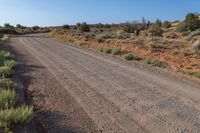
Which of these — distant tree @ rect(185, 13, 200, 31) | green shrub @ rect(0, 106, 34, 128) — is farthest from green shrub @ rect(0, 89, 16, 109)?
distant tree @ rect(185, 13, 200, 31)

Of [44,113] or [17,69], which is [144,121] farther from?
[17,69]

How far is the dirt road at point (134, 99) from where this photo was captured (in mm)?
7812

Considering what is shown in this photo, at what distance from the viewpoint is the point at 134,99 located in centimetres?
1033

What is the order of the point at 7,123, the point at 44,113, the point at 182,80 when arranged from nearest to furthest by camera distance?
the point at 7,123, the point at 44,113, the point at 182,80

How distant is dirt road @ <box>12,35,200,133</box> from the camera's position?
7.81 m

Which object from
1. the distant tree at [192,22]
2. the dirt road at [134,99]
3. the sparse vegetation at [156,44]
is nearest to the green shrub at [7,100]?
the dirt road at [134,99]

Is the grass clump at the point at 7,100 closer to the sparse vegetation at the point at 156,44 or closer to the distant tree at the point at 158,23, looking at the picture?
the sparse vegetation at the point at 156,44

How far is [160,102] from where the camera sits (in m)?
10.0

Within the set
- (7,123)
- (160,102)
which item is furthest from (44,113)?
(160,102)

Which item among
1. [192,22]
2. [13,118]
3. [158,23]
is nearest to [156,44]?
[192,22]

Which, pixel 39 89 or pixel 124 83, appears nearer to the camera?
pixel 39 89

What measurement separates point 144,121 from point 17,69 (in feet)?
32.2

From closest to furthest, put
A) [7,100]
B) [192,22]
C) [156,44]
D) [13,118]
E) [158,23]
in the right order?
1. [13,118]
2. [7,100]
3. [156,44]
4. [192,22]
5. [158,23]

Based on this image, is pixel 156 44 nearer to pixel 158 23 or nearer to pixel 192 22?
pixel 192 22
